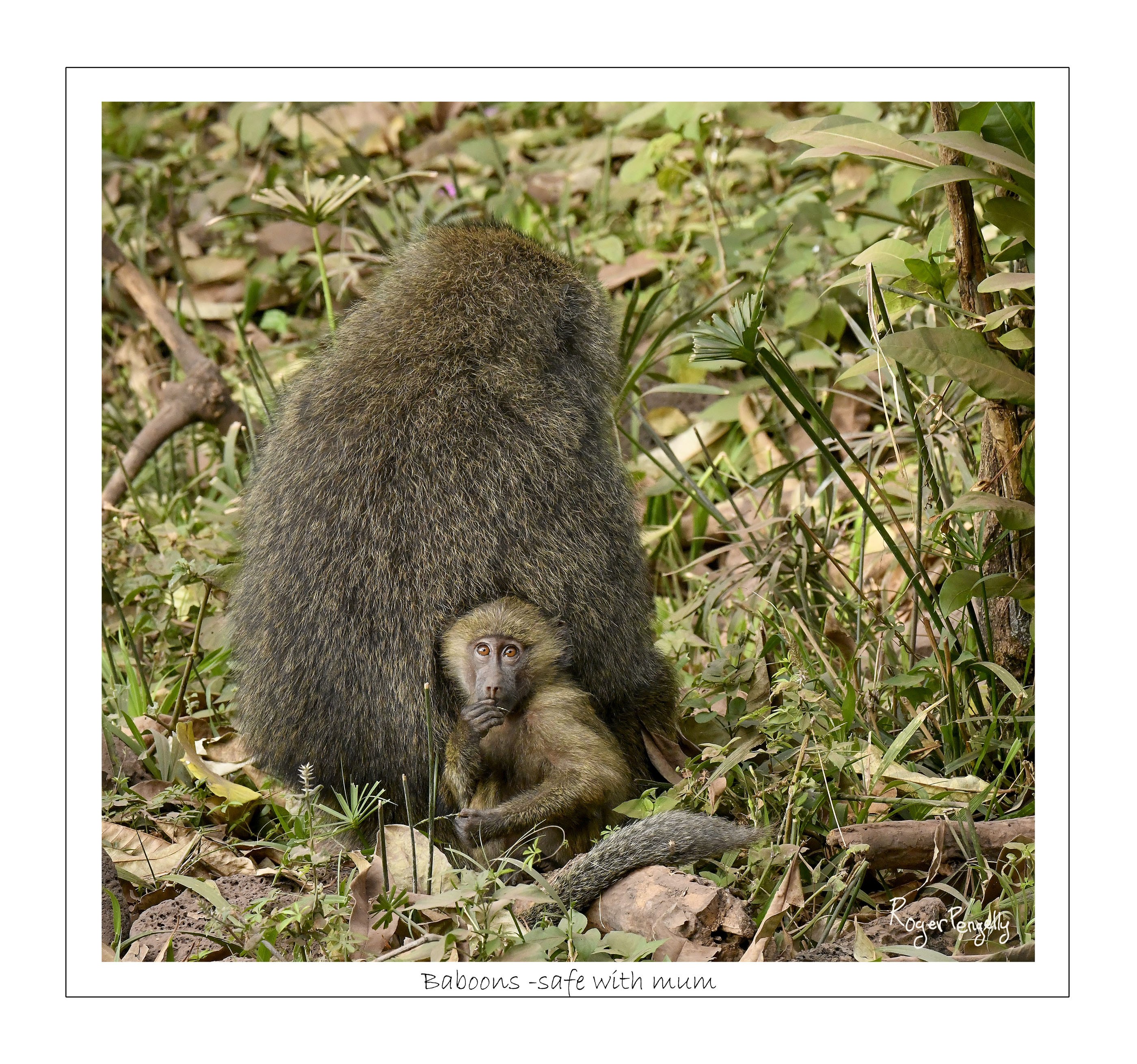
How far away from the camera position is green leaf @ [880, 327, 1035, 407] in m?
3.02

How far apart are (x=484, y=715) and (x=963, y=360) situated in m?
1.38

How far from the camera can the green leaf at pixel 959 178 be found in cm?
300

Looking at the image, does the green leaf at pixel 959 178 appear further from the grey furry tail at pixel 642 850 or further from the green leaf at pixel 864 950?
the green leaf at pixel 864 950

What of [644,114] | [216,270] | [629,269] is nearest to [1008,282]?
[644,114]

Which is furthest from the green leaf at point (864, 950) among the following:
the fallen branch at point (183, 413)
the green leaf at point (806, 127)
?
the fallen branch at point (183, 413)

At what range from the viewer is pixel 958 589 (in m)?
3.21

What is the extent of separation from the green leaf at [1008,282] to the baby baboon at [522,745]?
4.25 ft

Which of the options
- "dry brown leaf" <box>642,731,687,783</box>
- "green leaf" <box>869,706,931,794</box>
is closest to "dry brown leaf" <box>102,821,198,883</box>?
"dry brown leaf" <box>642,731,687,783</box>

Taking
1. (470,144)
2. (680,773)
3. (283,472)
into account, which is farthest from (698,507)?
(470,144)

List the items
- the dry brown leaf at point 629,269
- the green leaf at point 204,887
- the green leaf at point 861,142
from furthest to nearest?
Answer: the dry brown leaf at point 629,269, the green leaf at point 861,142, the green leaf at point 204,887

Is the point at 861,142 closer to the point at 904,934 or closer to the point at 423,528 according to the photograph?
the point at 423,528

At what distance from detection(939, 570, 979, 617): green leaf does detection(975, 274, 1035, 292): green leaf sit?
678 mm

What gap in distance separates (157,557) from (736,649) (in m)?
1.94
